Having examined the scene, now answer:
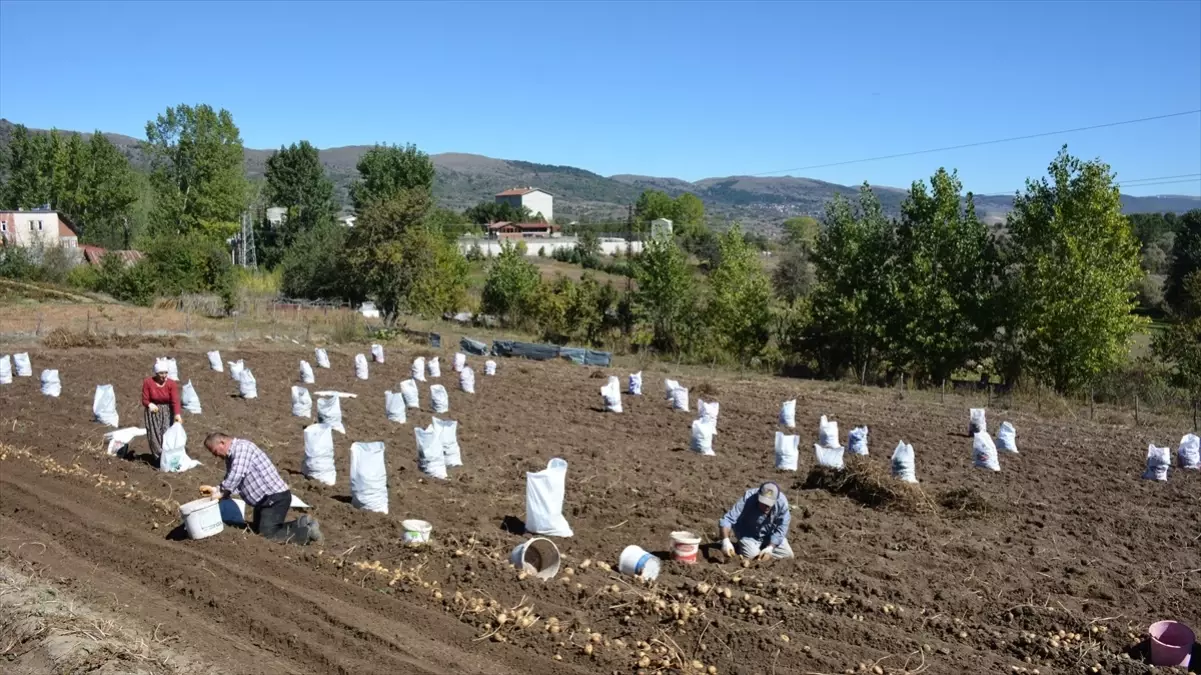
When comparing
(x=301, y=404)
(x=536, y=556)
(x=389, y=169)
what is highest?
(x=389, y=169)

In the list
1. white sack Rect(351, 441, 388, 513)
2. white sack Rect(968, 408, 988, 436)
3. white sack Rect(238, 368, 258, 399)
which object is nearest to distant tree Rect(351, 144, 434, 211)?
white sack Rect(238, 368, 258, 399)

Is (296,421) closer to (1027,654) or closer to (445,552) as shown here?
(445,552)

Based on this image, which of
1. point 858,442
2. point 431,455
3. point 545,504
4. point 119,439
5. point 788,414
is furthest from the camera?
point 788,414

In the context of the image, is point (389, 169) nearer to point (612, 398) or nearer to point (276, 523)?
point (612, 398)

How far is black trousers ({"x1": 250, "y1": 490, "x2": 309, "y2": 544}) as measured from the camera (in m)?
8.57

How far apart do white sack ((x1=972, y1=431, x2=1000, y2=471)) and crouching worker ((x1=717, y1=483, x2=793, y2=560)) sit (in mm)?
6600

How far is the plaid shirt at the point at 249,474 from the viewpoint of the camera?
8383 mm

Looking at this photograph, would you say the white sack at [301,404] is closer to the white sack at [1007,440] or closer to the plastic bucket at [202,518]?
the plastic bucket at [202,518]

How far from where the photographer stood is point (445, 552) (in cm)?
838

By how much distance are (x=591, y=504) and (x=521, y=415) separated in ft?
22.4

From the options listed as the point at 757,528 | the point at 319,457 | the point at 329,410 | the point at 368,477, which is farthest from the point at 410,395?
the point at 757,528

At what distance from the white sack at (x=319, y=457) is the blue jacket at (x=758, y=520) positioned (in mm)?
4862

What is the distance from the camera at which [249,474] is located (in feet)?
27.9

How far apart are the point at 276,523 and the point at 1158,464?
483 inches
